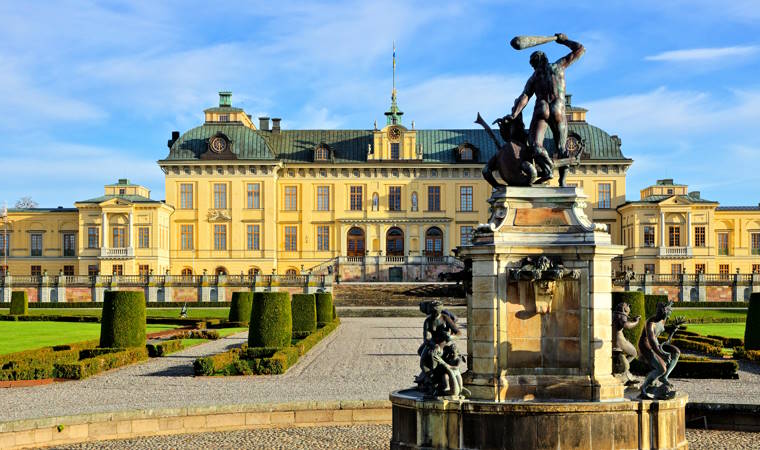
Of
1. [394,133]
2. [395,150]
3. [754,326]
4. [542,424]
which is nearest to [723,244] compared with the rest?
[395,150]

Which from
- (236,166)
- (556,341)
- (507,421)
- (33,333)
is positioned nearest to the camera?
(507,421)

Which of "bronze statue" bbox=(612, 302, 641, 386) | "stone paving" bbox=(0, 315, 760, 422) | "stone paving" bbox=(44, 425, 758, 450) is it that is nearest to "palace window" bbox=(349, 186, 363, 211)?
"stone paving" bbox=(0, 315, 760, 422)

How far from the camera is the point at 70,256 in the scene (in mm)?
61031

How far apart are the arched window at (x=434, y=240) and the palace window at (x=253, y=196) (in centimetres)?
1127

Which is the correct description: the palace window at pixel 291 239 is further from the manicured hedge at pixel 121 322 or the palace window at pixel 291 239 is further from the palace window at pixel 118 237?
the manicured hedge at pixel 121 322

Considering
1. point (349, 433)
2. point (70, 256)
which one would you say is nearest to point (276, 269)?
point (70, 256)

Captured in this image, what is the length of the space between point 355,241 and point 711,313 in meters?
26.3

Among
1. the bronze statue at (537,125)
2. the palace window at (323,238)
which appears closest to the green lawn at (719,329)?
the bronze statue at (537,125)

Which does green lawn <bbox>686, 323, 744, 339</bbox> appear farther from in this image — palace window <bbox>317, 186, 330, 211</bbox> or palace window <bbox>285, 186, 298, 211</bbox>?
palace window <bbox>285, 186, 298, 211</bbox>

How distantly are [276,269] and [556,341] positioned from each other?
52.1 m

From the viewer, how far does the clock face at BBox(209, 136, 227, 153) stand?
5984 cm

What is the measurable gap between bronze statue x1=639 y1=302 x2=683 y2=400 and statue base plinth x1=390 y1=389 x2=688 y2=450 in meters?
0.19

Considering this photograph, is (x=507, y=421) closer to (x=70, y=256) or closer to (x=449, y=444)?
(x=449, y=444)

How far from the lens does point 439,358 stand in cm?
911
